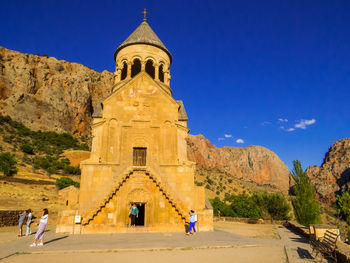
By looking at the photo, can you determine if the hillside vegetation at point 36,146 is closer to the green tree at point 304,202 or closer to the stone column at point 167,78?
the stone column at point 167,78

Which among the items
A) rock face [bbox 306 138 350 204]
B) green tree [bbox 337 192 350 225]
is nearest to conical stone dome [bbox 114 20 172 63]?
green tree [bbox 337 192 350 225]

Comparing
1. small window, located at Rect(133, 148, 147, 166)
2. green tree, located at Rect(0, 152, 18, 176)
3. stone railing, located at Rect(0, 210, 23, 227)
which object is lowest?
stone railing, located at Rect(0, 210, 23, 227)

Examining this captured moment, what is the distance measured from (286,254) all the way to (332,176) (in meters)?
87.9

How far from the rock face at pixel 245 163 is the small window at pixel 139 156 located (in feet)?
263

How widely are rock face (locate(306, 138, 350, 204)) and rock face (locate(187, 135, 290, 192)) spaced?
1705 centimetres

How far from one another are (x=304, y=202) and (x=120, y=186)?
17006mm

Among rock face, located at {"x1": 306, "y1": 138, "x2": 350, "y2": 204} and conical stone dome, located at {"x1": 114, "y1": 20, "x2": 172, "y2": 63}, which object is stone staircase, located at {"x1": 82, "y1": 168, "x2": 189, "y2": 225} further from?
rock face, located at {"x1": 306, "y1": 138, "x2": 350, "y2": 204}

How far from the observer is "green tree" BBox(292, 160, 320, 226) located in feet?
71.0

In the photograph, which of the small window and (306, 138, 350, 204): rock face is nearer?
the small window

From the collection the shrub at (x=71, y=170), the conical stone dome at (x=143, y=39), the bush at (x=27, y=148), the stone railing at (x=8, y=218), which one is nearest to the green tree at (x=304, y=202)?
the conical stone dome at (x=143, y=39)

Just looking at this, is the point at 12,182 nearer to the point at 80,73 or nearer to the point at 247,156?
the point at 80,73

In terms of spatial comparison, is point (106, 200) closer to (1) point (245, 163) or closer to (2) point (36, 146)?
(2) point (36, 146)

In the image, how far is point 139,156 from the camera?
15.8 meters

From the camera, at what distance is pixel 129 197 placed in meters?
13.8
